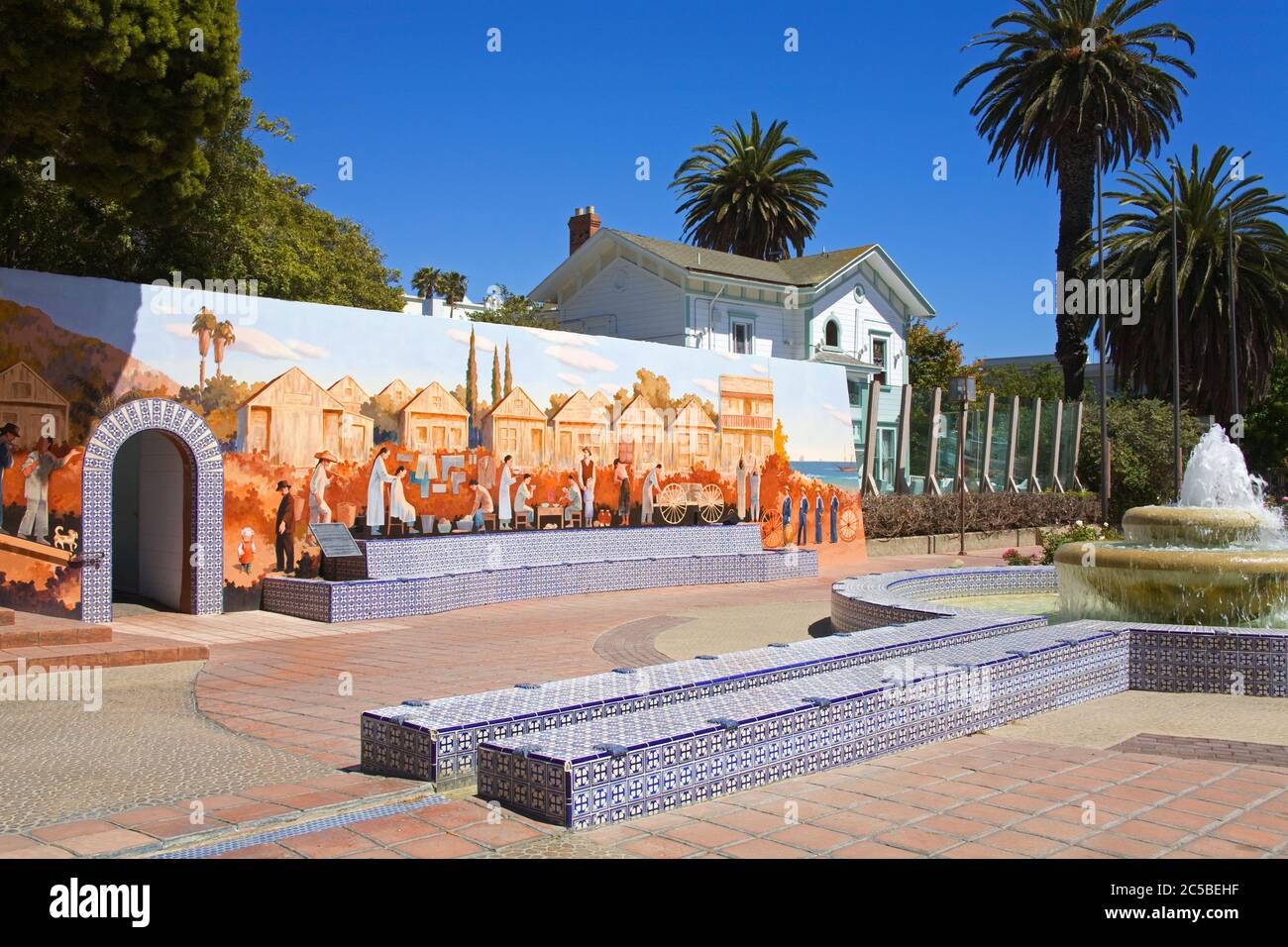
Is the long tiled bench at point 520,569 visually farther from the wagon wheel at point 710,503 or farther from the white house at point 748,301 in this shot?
the white house at point 748,301

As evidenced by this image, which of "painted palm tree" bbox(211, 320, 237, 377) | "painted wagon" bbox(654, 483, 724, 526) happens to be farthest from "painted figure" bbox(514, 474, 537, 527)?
"painted palm tree" bbox(211, 320, 237, 377)

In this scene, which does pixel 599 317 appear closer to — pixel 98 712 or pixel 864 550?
pixel 864 550

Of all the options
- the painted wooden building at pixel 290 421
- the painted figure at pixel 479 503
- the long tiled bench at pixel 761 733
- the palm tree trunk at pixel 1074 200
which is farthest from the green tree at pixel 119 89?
the palm tree trunk at pixel 1074 200

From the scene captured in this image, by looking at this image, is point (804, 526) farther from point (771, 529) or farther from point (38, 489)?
point (38, 489)

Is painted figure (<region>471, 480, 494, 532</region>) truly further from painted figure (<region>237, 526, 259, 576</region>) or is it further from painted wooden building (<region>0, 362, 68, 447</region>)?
painted wooden building (<region>0, 362, 68, 447</region>)

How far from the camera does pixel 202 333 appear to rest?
13.8m

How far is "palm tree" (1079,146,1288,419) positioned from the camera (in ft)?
125

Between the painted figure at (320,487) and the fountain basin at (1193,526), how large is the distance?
10343mm

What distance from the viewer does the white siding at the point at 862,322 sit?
36938 mm

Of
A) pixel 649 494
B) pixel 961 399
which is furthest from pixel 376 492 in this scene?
pixel 961 399

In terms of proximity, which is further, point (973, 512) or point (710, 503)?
point (973, 512)

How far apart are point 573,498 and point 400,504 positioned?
11.6 ft

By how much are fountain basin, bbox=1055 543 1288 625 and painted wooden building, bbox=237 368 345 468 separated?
395 inches

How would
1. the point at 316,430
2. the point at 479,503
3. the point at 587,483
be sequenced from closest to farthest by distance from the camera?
1. the point at 316,430
2. the point at 479,503
3. the point at 587,483
